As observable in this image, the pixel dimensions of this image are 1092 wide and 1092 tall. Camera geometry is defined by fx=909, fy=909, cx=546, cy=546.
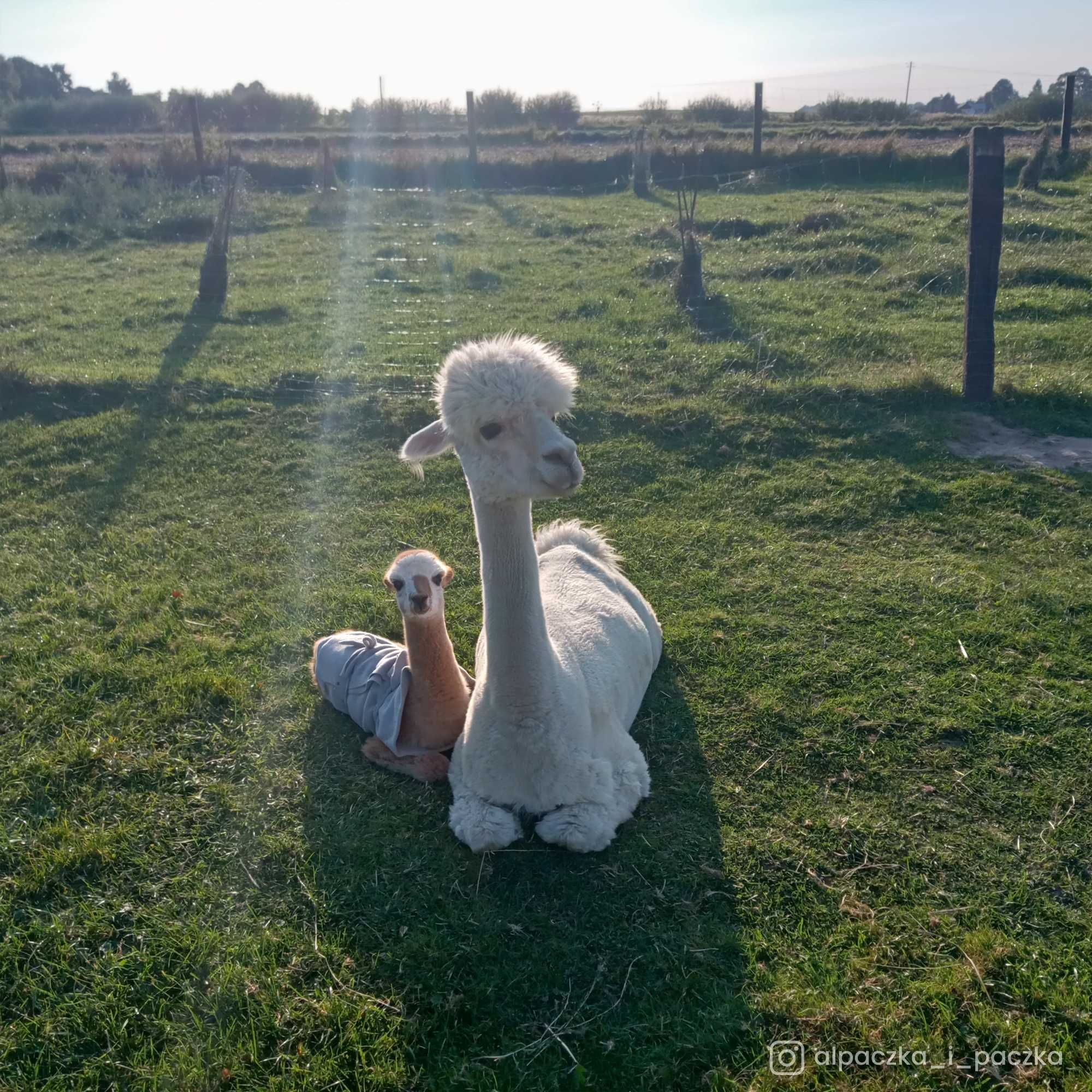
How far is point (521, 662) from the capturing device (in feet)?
10.9

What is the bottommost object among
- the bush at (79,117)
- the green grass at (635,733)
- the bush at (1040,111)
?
the green grass at (635,733)

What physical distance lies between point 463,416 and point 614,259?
10.8 metres

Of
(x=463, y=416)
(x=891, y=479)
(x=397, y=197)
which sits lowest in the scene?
(x=891, y=479)

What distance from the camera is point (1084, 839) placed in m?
3.36

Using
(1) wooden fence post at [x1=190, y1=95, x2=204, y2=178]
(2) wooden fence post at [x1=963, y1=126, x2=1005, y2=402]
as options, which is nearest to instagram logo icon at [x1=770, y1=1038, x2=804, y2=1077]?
(2) wooden fence post at [x1=963, y1=126, x2=1005, y2=402]

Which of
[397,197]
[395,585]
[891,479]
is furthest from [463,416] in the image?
[397,197]

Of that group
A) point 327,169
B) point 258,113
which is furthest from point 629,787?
point 258,113

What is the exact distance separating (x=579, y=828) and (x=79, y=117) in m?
47.1

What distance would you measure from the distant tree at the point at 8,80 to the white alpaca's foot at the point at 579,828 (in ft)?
180

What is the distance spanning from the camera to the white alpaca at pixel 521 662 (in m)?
3.07

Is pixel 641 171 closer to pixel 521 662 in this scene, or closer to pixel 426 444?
pixel 426 444

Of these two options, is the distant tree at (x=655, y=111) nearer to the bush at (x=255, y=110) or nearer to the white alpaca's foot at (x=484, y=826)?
the bush at (x=255, y=110)

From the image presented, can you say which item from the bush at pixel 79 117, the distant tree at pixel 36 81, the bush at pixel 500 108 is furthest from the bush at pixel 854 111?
the distant tree at pixel 36 81

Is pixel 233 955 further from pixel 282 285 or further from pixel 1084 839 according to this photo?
pixel 282 285
